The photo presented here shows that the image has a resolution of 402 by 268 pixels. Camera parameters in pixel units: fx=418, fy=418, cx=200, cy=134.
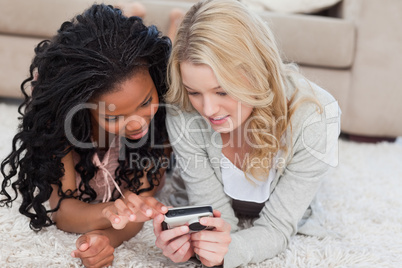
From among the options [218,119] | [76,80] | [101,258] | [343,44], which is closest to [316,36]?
[343,44]

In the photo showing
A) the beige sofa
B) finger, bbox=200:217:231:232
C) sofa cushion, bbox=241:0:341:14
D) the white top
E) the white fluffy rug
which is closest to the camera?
finger, bbox=200:217:231:232

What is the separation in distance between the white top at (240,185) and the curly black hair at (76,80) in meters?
0.21

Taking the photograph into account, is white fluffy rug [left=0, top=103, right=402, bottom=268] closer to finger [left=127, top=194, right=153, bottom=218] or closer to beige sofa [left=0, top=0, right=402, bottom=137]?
→ finger [left=127, top=194, right=153, bottom=218]

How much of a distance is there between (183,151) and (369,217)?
54 cm

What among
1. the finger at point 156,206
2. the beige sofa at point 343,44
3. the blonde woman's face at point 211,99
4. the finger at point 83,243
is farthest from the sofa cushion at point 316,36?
the finger at point 83,243

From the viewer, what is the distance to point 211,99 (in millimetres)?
831

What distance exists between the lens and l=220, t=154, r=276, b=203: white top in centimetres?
99

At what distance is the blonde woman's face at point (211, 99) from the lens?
0.81 meters

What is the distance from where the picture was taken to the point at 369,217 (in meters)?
1.12

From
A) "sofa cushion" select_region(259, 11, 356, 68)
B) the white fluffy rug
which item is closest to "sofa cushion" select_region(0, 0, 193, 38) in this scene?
"sofa cushion" select_region(259, 11, 356, 68)

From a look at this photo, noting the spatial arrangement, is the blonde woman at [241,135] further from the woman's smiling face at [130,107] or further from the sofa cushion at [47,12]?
the sofa cushion at [47,12]

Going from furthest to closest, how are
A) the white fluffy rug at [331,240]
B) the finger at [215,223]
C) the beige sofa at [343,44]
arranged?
1. the beige sofa at [343,44]
2. the white fluffy rug at [331,240]
3. the finger at [215,223]

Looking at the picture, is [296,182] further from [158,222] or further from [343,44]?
[343,44]

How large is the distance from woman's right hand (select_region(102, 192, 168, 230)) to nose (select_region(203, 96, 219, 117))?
203 millimetres
